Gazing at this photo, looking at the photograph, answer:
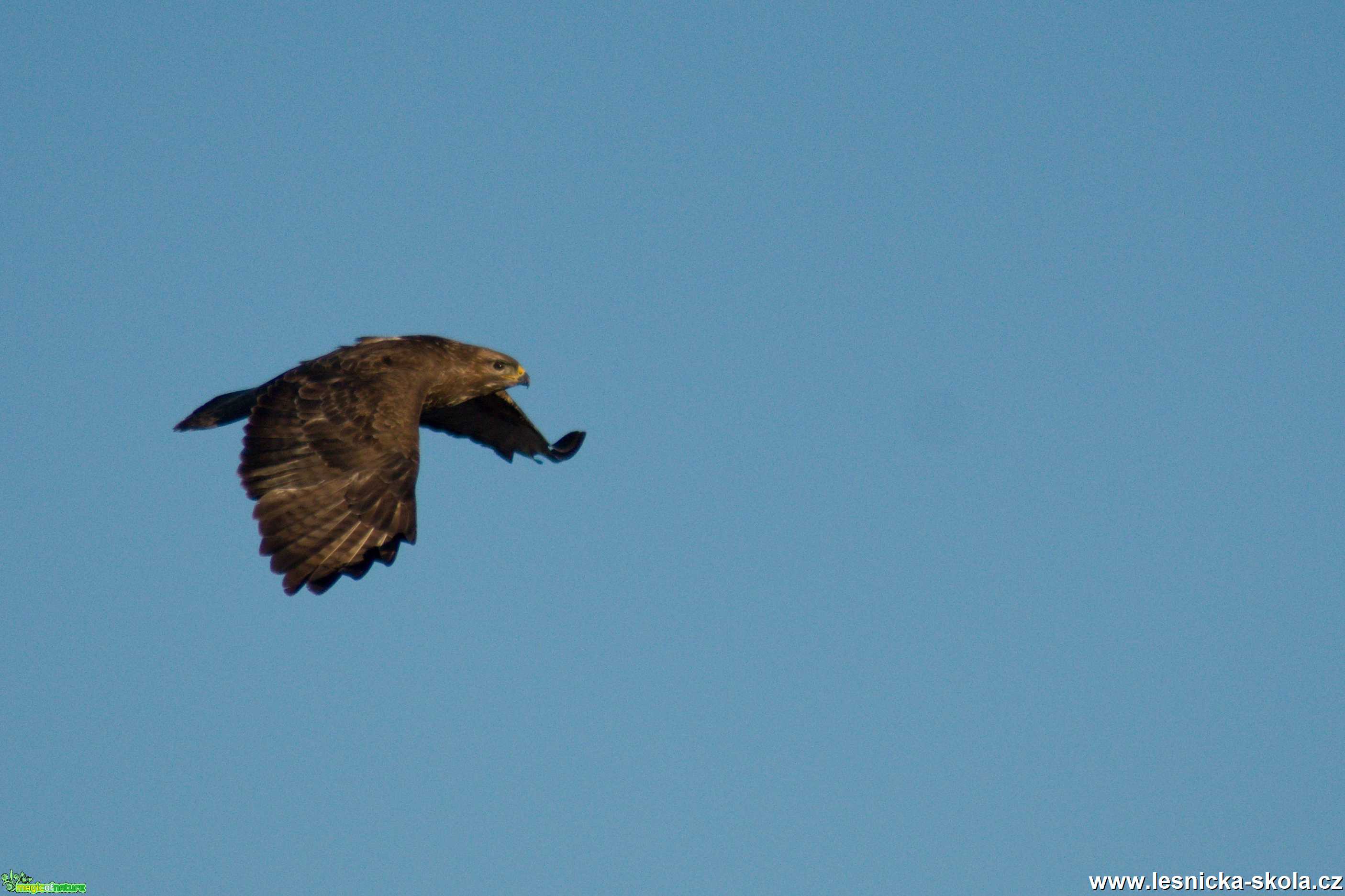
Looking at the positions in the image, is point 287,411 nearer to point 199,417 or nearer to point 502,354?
point 199,417

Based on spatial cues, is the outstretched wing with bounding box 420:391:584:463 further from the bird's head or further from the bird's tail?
the bird's tail

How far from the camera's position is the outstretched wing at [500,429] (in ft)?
63.6

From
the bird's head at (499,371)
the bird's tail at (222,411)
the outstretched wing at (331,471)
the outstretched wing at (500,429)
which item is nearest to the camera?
the outstretched wing at (331,471)

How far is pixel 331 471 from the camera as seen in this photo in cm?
1505

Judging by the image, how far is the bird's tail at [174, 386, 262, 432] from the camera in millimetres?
16531

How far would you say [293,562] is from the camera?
14242 mm

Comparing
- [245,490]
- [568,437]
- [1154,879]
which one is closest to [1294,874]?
[1154,879]

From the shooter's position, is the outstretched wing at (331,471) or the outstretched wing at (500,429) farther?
the outstretched wing at (500,429)

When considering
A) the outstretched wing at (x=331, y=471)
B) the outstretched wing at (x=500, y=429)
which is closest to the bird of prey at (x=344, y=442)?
the outstretched wing at (x=331, y=471)

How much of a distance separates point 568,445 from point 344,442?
14.5 feet

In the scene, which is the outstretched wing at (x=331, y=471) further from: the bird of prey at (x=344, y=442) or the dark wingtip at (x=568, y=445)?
the dark wingtip at (x=568, y=445)

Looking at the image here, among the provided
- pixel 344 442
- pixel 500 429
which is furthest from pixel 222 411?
pixel 500 429

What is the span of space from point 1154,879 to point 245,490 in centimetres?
874

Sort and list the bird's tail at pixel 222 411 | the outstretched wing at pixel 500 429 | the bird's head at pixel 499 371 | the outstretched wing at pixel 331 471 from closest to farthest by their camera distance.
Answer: the outstretched wing at pixel 331 471 < the bird's tail at pixel 222 411 < the bird's head at pixel 499 371 < the outstretched wing at pixel 500 429
